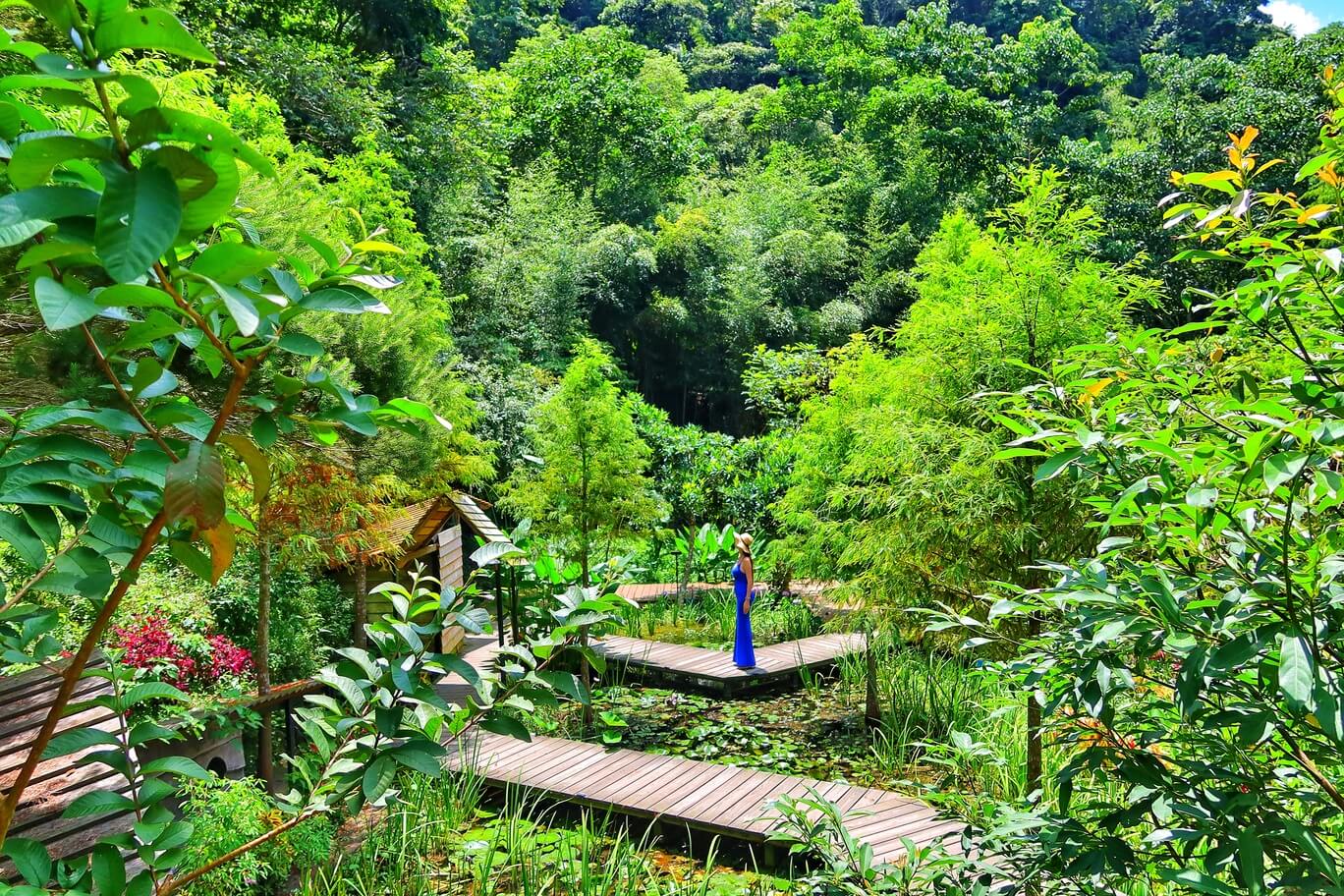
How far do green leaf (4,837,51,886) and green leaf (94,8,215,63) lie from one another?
88 cm

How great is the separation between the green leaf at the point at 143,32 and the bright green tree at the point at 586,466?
23.0ft

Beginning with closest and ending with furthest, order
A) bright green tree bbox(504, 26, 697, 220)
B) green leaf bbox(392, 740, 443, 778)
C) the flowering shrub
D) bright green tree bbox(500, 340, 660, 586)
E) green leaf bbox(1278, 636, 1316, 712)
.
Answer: green leaf bbox(1278, 636, 1316, 712) → green leaf bbox(392, 740, 443, 778) → the flowering shrub → bright green tree bbox(500, 340, 660, 586) → bright green tree bbox(504, 26, 697, 220)

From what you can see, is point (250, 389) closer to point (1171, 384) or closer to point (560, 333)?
point (1171, 384)

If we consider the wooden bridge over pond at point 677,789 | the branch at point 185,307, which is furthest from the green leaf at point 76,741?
the wooden bridge over pond at point 677,789

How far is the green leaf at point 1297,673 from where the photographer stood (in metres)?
0.93

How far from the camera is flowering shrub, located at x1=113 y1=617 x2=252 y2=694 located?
4.49m

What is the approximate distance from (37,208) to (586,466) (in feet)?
23.5

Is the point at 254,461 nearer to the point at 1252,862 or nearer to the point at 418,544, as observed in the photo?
the point at 1252,862

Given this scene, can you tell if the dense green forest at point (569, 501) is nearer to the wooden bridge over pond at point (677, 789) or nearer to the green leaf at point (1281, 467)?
the green leaf at point (1281, 467)

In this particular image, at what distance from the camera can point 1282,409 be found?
113cm

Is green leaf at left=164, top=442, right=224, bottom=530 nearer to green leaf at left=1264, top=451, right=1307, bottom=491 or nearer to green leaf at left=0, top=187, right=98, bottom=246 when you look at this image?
green leaf at left=0, top=187, right=98, bottom=246

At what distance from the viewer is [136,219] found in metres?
0.55

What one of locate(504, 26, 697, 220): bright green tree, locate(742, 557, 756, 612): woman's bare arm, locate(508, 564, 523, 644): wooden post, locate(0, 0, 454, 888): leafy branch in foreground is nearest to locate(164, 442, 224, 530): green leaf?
locate(0, 0, 454, 888): leafy branch in foreground

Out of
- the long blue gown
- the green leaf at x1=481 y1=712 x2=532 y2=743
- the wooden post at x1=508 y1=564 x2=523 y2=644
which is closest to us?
the green leaf at x1=481 y1=712 x2=532 y2=743
